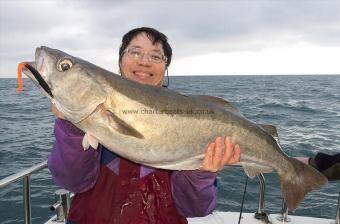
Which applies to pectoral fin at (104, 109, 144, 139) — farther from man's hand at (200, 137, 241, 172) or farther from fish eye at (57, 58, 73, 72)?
man's hand at (200, 137, 241, 172)

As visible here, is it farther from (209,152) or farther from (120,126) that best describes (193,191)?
(120,126)

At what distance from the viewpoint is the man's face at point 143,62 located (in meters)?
4.12

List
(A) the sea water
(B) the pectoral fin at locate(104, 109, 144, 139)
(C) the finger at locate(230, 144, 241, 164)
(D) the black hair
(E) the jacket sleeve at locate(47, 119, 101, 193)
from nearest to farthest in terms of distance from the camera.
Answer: (B) the pectoral fin at locate(104, 109, 144, 139) → (E) the jacket sleeve at locate(47, 119, 101, 193) → (C) the finger at locate(230, 144, 241, 164) → (D) the black hair → (A) the sea water

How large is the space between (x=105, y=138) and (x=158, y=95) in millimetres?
640

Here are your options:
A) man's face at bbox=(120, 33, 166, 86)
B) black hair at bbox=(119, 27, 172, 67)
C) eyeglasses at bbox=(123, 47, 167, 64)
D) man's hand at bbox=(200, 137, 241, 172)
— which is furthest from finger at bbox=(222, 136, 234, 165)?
black hair at bbox=(119, 27, 172, 67)

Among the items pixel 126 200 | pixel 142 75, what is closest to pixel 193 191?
pixel 126 200

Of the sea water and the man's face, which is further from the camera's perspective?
the sea water

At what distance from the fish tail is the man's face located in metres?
1.80

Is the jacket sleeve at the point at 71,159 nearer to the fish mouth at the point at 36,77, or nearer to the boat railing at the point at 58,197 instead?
the fish mouth at the point at 36,77

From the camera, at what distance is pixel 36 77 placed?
323 centimetres

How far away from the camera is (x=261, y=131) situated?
3.73 meters

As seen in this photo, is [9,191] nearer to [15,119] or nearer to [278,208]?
[278,208]

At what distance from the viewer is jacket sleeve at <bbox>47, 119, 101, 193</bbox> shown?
331 centimetres

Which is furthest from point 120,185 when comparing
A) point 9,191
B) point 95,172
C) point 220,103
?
point 9,191
